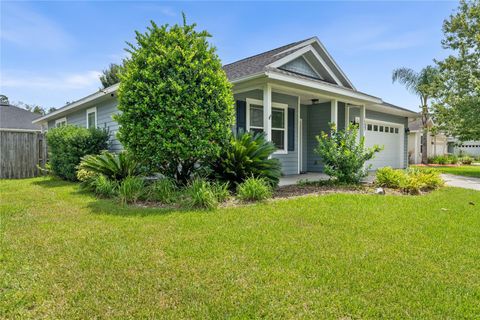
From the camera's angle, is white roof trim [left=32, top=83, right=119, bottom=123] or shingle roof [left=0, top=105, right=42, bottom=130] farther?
shingle roof [left=0, top=105, right=42, bottom=130]

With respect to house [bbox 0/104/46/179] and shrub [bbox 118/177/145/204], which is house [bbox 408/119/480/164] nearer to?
shrub [bbox 118/177/145/204]

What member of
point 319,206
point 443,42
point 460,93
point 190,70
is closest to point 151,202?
point 190,70

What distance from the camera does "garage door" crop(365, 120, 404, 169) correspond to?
46.8 ft

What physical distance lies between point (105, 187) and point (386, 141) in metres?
13.8

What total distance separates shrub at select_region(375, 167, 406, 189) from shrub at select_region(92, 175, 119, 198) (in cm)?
674

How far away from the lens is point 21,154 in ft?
36.8

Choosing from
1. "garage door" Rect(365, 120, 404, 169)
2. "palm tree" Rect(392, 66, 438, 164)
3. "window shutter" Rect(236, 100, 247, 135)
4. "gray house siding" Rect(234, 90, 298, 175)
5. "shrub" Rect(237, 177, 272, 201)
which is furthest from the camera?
"palm tree" Rect(392, 66, 438, 164)

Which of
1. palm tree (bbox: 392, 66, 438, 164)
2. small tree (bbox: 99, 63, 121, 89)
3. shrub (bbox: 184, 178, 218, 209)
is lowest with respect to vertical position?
shrub (bbox: 184, 178, 218, 209)

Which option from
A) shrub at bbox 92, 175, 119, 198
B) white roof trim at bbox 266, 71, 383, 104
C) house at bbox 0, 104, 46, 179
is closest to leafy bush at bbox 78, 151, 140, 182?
shrub at bbox 92, 175, 119, 198

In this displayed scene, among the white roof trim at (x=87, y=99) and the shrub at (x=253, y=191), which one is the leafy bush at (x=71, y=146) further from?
the shrub at (x=253, y=191)

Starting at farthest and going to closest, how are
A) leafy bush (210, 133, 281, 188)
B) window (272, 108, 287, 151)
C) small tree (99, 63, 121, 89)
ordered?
1. small tree (99, 63, 121, 89)
2. window (272, 108, 287, 151)
3. leafy bush (210, 133, 281, 188)

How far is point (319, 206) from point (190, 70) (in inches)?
147

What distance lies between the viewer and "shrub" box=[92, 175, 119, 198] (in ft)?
21.9

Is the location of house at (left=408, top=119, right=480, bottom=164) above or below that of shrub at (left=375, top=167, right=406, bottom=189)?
above
